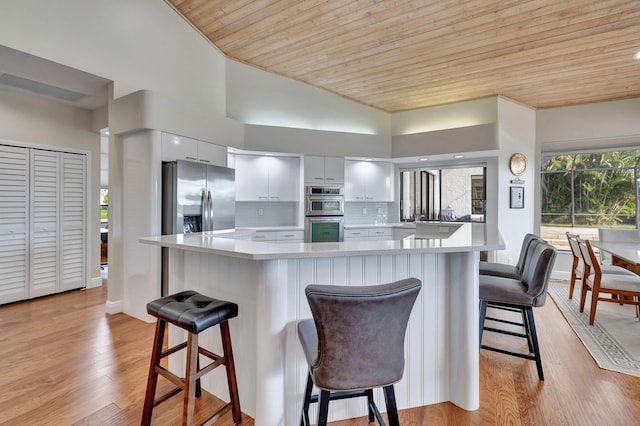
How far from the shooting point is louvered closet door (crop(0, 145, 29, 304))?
3814 mm

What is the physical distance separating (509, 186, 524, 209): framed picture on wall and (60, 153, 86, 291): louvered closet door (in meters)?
6.66

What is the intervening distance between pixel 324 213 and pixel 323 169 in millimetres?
743

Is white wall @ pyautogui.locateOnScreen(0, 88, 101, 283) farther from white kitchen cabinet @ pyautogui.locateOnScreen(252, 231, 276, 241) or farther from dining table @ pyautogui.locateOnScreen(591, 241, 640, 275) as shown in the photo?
dining table @ pyautogui.locateOnScreen(591, 241, 640, 275)

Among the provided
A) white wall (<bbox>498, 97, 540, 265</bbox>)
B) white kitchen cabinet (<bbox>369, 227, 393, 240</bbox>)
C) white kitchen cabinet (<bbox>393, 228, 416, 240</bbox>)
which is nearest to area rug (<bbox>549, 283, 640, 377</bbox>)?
white wall (<bbox>498, 97, 540, 265</bbox>)

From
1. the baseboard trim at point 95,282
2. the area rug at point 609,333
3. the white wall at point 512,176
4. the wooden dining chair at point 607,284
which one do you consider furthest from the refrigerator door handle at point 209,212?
the white wall at point 512,176

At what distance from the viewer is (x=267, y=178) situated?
5.13 meters

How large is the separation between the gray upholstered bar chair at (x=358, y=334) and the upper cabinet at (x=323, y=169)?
4.12m

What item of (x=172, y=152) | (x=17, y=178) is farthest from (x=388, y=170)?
(x=17, y=178)

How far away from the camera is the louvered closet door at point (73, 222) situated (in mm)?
4383

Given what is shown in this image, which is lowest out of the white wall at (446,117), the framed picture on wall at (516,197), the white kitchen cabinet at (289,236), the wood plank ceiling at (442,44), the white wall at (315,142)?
the white kitchen cabinet at (289,236)

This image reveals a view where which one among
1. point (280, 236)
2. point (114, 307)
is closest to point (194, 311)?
point (114, 307)

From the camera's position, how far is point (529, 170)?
18.0 feet

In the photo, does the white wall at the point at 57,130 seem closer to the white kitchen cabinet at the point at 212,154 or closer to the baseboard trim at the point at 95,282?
the baseboard trim at the point at 95,282

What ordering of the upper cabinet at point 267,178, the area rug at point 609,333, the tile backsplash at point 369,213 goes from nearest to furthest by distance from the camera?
the area rug at point 609,333 → the upper cabinet at point 267,178 → the tile backsplash at point 369,213
